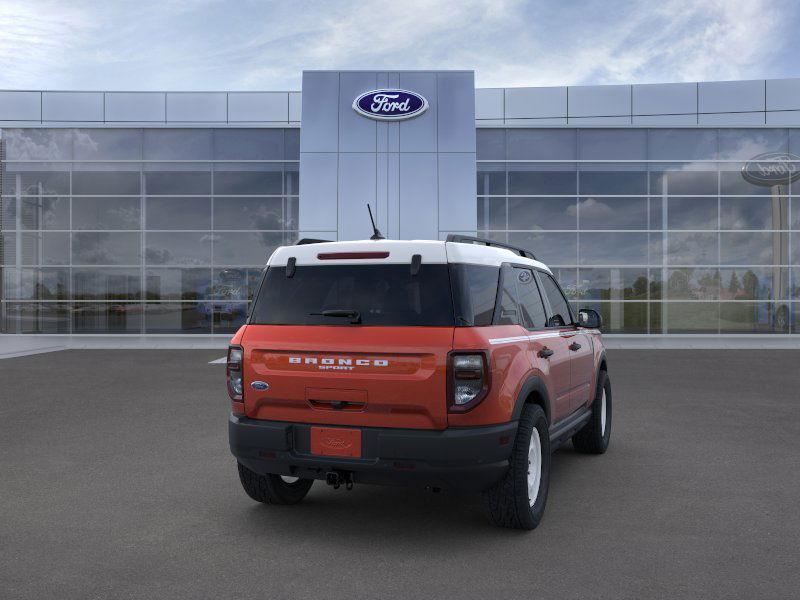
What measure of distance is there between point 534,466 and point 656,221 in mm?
23311

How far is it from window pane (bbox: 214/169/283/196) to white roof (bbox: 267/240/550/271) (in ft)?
73.4

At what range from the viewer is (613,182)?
85.9 ft

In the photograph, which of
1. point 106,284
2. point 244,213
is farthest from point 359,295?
point 106,284

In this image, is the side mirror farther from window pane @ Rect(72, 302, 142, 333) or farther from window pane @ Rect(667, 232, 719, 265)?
window pane @ Rect(72, 302, 142, 333)

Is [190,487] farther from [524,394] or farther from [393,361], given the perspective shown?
[524,394]

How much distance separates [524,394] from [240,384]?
184cm

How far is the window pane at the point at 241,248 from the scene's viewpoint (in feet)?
86.1

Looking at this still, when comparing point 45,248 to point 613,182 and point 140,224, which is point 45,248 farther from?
point 613,182

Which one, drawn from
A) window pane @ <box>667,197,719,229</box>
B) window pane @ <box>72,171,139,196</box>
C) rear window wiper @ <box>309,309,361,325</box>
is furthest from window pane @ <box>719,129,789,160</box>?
rear window wiper @ <box>309,309,361,325</box>

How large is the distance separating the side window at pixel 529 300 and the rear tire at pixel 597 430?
1.66m

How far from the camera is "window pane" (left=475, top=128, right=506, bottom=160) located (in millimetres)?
26359

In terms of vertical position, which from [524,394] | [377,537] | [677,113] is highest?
[677,113]

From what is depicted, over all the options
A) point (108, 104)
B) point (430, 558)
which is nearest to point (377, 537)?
point (430, 558)

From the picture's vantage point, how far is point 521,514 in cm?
452
